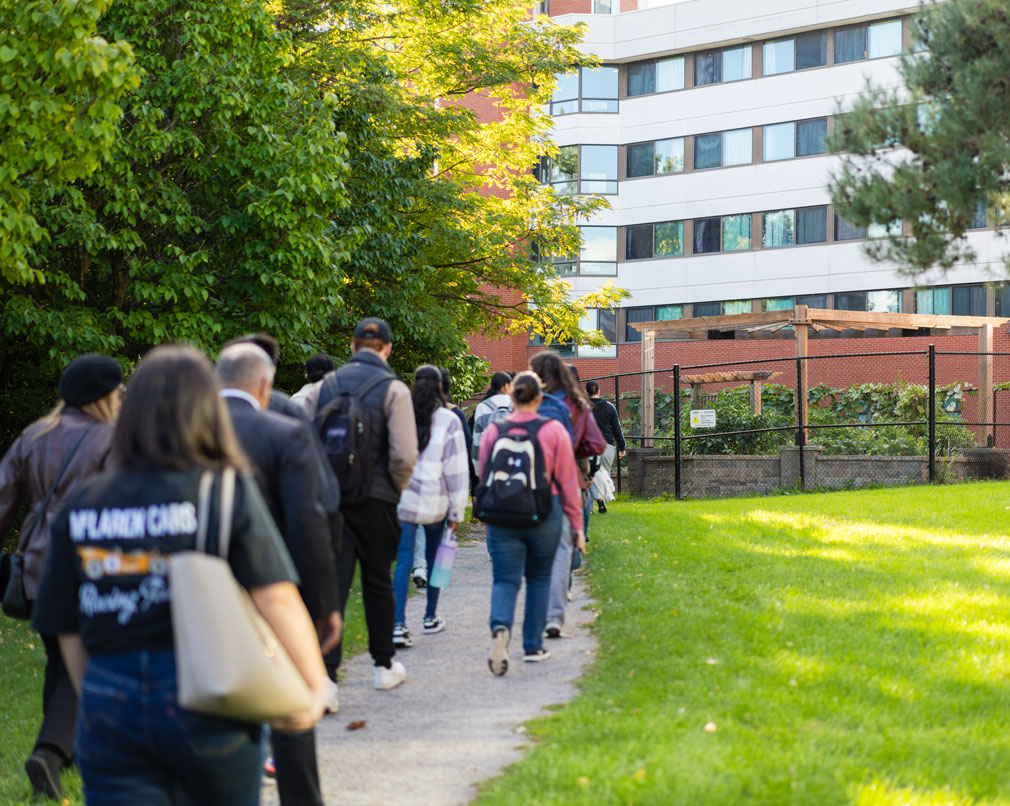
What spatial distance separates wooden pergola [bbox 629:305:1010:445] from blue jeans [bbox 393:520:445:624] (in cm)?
1157

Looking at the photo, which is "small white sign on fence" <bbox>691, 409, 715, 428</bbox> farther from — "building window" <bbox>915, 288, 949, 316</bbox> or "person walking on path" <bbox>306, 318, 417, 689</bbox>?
"building window" <bbox>915, 288, 949, 316</bbox>

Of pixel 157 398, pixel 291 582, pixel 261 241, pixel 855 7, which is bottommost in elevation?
pixel 291 582

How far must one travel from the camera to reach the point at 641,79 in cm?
3959

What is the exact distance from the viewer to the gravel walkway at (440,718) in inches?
200

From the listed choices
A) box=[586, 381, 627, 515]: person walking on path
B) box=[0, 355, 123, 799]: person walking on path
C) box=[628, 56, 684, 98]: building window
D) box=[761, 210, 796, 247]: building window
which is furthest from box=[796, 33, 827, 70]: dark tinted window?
box=[0, 355, 123, 799]: person walking on path

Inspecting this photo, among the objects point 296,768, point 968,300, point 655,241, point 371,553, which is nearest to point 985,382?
point 968,300

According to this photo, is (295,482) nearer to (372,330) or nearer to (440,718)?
(372,330)

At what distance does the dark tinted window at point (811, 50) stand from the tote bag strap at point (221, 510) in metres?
36.7

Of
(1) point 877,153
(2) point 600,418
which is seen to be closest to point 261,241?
(2) point 600,418

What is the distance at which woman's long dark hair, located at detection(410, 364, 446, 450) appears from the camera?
26.3 ft

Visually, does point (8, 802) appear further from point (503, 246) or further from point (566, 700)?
point (503, 246)

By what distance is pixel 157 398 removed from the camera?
262 centimetres

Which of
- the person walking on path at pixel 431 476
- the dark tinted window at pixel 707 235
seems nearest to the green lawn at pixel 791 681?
the person walking on path at pixel 431 476

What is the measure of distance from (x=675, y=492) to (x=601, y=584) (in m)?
10.2
